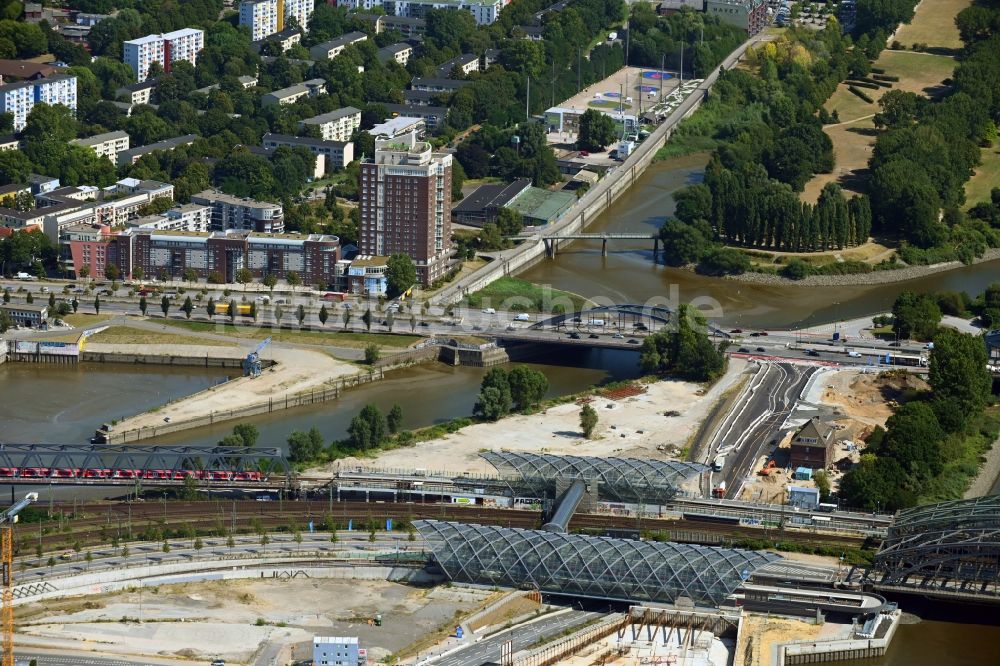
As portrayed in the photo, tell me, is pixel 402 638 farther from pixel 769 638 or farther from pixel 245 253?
pixel 245 253

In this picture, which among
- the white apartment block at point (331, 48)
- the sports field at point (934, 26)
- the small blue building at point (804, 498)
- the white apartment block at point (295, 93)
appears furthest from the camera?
the sports field at point (934, 26)

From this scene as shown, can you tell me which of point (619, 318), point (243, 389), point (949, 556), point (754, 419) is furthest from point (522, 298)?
point (949, 556)

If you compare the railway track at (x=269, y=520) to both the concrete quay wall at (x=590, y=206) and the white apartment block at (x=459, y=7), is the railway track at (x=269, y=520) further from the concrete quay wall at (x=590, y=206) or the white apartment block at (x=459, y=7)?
the white apartment block at (x=459, y=7)

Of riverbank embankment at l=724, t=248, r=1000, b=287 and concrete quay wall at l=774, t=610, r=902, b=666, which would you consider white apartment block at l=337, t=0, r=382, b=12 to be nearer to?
riverbank embankment at l=724, t=248, r=1000, b=287

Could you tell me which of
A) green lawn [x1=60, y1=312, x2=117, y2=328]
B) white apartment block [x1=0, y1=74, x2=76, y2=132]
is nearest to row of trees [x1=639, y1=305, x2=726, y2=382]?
green lawn [x1=60, y1=312, x2=117, y2=328]

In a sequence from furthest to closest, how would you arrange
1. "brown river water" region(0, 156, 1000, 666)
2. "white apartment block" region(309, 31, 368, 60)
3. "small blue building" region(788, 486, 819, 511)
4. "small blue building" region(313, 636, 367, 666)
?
"white apartment block" region(309, 31, 368, 60), "small blue building" region(788, 486, 819, 511), "brown river water" region(0, 156, 1000, 666), "small blue building" region(313, 636, 367, 666)

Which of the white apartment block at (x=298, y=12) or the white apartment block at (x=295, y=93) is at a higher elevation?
the white apartment block at (x=298, y=12)

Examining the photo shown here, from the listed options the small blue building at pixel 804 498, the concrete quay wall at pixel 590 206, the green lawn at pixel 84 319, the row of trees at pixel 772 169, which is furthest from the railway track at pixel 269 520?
the row of trees at pixel 772 169

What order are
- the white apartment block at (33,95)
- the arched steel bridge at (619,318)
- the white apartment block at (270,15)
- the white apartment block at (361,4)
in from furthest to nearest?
the white apartment block at (361,4) < the white apartment block at (270,15) < the white apartment block at (33,95) < the arched steel bridge at (619,318)
